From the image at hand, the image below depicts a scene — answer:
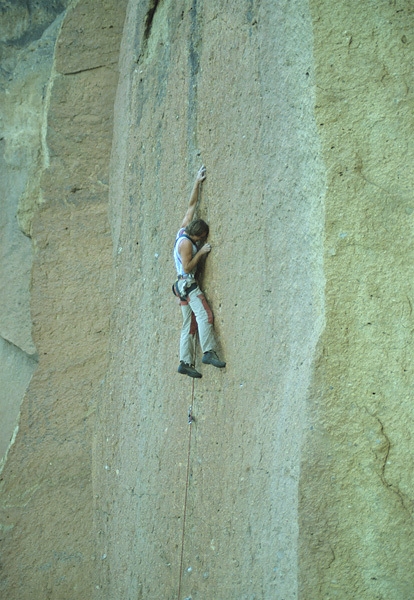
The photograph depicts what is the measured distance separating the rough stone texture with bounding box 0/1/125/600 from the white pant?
1677 millimetres

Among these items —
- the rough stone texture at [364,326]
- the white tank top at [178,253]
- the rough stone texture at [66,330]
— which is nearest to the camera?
the rough stone texture at [364,326]

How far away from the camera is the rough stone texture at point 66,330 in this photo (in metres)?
6.32

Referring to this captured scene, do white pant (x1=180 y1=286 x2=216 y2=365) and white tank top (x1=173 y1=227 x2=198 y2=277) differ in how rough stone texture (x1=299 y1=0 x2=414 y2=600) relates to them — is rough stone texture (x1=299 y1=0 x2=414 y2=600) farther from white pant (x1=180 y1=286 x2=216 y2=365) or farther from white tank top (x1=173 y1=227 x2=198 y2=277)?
white tank top (x1=173 y1=227 x2=198 y2=277)

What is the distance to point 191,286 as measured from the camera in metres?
4.87

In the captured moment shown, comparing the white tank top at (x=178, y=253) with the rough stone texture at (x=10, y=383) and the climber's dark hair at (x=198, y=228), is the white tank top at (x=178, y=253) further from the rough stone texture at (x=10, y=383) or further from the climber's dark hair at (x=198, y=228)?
the rough stone texture at (x=10, y=383)

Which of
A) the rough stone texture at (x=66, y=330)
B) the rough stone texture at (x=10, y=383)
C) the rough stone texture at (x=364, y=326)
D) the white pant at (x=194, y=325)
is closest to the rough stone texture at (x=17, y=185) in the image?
the rough stone texture at (x=10, y=383)

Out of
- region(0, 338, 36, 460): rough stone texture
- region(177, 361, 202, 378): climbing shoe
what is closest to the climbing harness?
region(177, 361, 202, 378): climbing shoe

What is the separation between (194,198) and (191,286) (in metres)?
0.55

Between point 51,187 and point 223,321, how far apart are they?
2623 mm

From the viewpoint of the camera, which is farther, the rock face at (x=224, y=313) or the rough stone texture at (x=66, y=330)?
the rough stone texture at (x=66, y=330)

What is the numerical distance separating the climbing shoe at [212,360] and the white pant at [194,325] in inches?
1.2

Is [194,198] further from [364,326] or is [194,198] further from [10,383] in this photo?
[10,383]

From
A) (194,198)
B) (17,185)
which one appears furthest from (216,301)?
(17,185)

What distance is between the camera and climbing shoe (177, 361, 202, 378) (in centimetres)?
488
